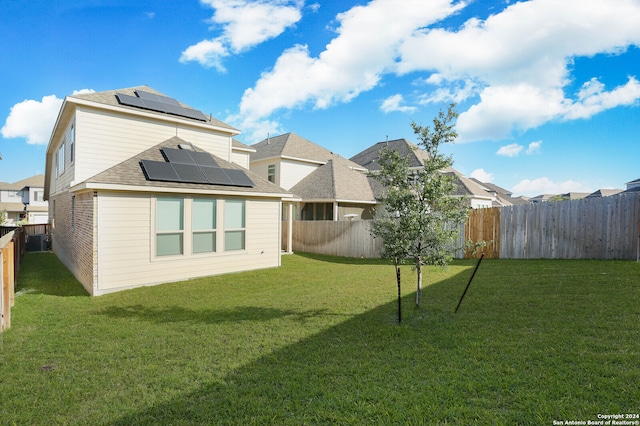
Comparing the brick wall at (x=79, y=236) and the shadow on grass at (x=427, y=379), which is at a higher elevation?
the brick wall at (x=79, y=236)

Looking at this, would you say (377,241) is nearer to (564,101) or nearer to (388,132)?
(564,101)

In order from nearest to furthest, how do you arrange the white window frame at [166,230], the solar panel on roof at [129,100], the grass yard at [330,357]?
the grass yard at [330,357], the white window frame at [166,230], the solar panel on roof at [129,100]

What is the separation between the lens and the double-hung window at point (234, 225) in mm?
11148

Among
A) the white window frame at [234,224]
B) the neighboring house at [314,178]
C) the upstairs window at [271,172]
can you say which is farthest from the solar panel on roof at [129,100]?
the upstairs window at [271,172]

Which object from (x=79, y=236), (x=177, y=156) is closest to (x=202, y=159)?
(x=177, y=156)

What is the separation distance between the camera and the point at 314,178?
73.9ft

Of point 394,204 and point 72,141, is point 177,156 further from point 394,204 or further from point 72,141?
point 394,204

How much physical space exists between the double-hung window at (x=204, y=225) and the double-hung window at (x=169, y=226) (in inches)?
15.1

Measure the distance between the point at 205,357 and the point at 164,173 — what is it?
704 cm

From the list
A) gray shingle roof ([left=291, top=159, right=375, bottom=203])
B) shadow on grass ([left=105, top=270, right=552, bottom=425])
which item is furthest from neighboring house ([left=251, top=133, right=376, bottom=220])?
shadow on grass ([left=105, top=270, right=552, bottom=425])

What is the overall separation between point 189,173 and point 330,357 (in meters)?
8.16

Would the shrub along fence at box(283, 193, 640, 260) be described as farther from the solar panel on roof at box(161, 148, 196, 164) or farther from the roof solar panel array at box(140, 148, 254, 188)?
the solar panel on roof at box(161, 148, 196, 164)

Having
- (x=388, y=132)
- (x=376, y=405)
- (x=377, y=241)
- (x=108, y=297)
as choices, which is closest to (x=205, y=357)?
(x=376, y=405)

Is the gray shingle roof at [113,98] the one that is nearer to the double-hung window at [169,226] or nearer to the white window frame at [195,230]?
the white window frame at [195,230]
